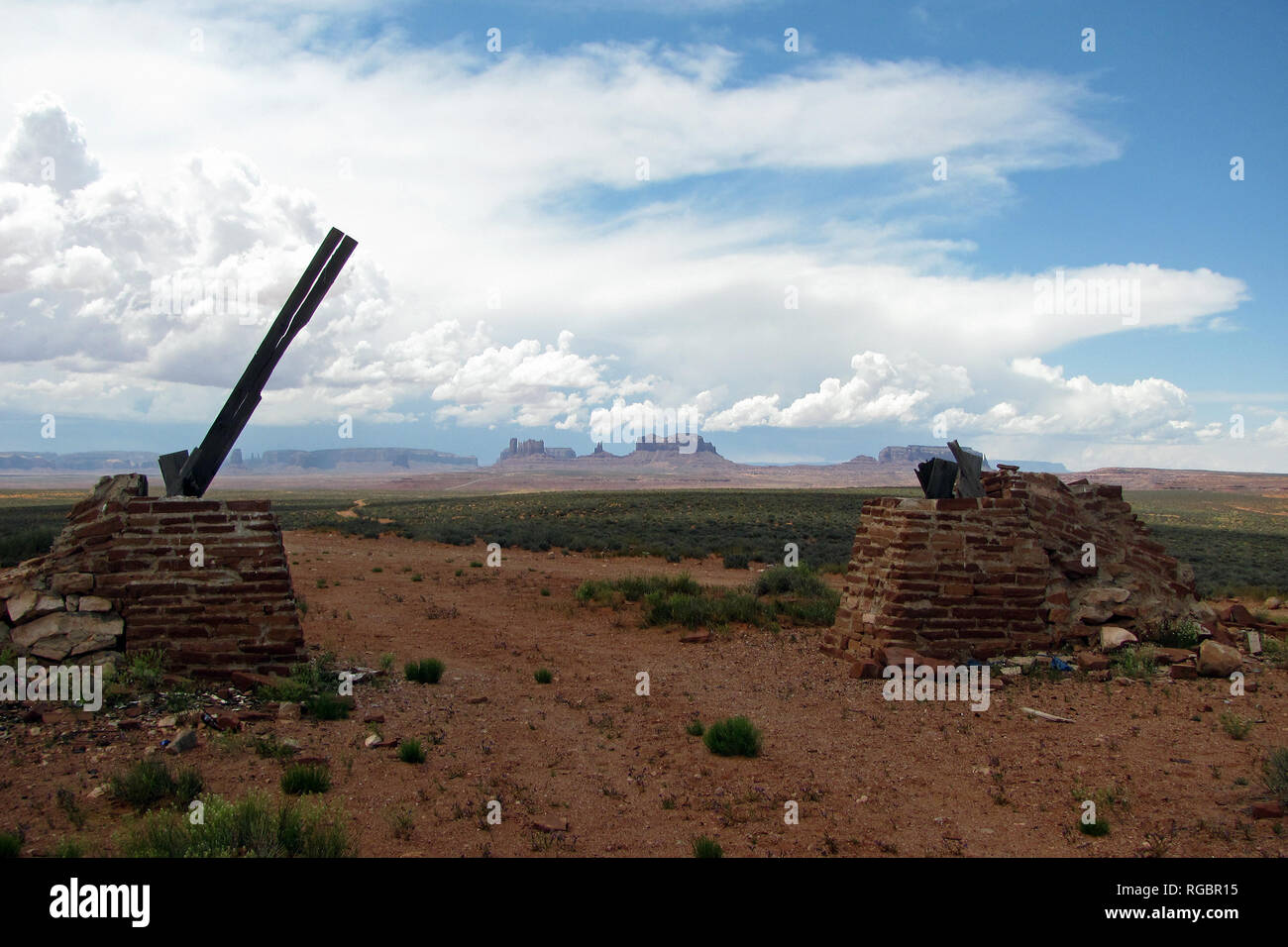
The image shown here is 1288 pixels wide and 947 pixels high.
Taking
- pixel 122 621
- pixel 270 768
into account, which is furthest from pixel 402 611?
pixel 270 768

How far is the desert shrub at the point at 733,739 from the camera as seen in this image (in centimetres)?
663

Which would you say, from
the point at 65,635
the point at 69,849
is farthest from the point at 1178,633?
the point at 65,635

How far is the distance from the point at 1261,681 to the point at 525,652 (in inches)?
346

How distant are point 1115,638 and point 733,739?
18.6ft

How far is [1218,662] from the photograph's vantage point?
852 cm

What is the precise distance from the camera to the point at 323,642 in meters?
10.7

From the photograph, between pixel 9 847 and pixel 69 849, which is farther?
pixel 9 847

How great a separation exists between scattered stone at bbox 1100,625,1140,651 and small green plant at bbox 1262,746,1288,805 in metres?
4.10

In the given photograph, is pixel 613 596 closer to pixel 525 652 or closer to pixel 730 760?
pixel 525 652

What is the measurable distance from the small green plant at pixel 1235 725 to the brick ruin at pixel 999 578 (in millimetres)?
2477

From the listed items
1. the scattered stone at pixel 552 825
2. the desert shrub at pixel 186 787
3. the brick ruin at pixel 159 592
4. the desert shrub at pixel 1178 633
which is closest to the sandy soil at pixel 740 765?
the scattered stone at pixel 552 825

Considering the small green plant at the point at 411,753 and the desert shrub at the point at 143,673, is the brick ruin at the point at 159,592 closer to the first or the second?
the desert shrub at the point at 143,673

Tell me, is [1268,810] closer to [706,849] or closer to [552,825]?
[706,849]

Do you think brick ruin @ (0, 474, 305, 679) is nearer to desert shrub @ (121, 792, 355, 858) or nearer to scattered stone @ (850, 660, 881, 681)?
desert shrub @ (121, 792, 355, 858)
